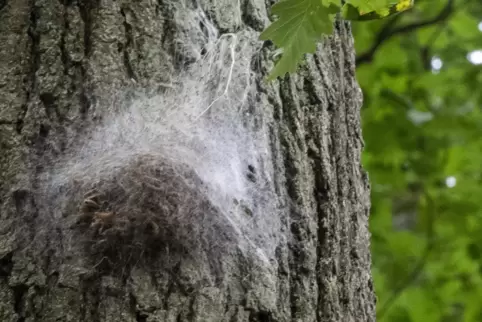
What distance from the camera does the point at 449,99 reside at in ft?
12.6

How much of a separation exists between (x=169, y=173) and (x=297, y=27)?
357mm

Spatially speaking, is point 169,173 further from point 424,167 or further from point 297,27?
point 424,167

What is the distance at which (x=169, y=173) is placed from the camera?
3.56ft

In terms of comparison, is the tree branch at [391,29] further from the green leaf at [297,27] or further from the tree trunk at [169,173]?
the green leaf at [297,27]

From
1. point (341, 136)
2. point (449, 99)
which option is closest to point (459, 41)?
point (449, 99)

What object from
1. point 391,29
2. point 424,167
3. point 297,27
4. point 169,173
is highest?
point 391,29

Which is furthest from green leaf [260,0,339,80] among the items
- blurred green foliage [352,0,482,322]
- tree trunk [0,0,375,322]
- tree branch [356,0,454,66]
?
tree branch [356,0,454,66]

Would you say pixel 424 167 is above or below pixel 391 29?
below

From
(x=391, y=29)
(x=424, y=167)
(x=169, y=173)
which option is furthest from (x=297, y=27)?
(x=424, y=167)

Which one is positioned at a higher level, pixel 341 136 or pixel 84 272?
pixel 341 136

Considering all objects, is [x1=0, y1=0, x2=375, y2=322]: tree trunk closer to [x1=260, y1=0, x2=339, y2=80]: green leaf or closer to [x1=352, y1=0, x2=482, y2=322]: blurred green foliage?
[x1=260, y1=0, x2=339, y2=80]: green leaf

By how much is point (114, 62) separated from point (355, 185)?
24.3 inches

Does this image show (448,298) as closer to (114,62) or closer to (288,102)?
(288,102)

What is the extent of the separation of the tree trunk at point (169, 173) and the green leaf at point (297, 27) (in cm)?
19
